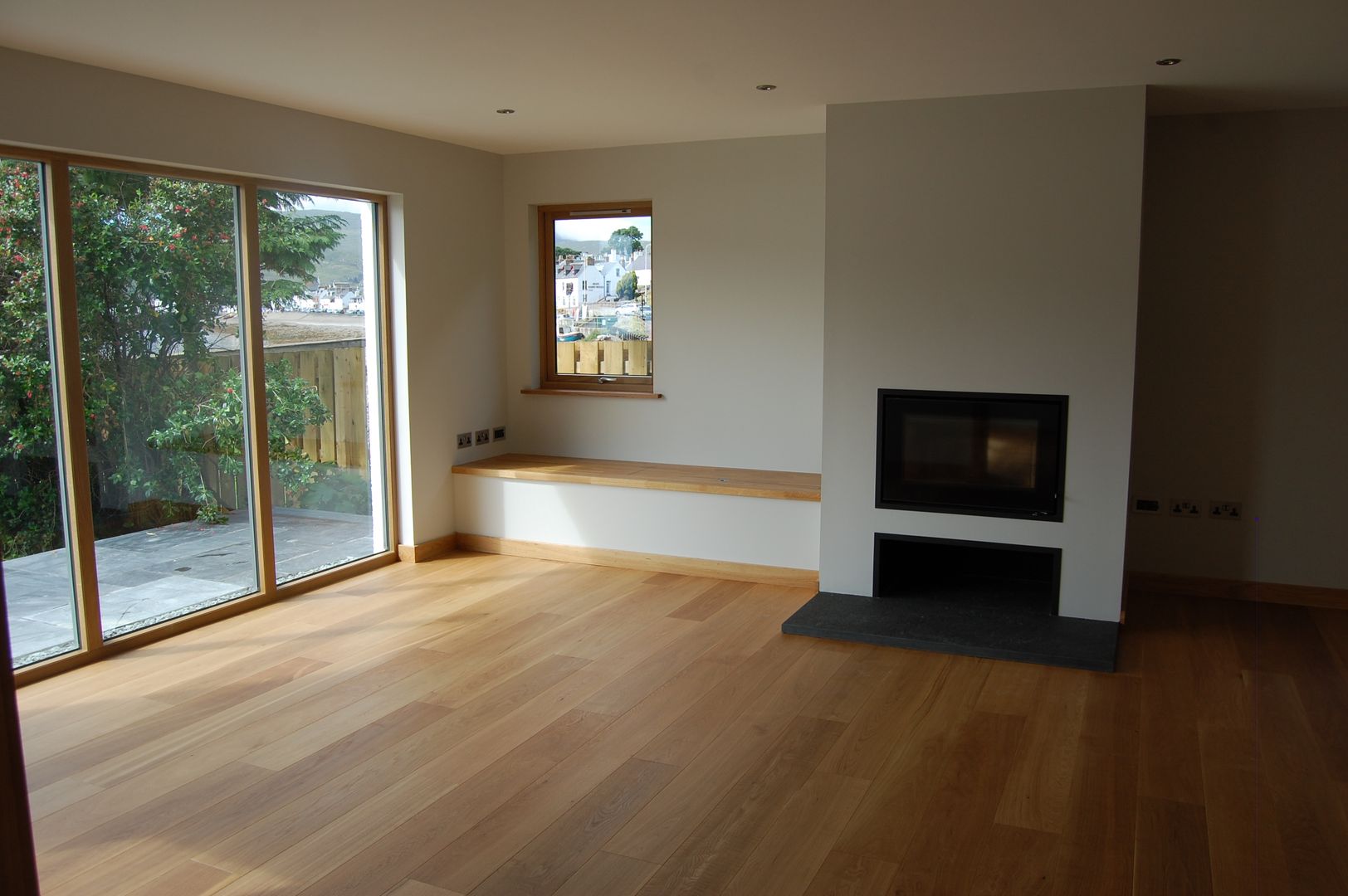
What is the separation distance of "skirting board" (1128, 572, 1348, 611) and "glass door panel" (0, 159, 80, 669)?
4.96m

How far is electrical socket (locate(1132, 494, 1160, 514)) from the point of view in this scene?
5207 mm

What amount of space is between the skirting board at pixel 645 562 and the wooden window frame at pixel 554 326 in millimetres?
996

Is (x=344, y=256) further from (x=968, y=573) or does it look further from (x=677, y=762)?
(x=968, y=573)

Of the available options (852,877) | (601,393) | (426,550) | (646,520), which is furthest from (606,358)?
(852,877)

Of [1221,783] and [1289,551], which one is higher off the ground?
[1289,551]

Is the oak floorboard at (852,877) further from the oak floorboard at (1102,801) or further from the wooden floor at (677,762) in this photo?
the oak floorboard at (1102,801)

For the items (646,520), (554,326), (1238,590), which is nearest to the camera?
(1238,590)

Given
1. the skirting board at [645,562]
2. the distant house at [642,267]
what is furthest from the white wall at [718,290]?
the skirting board at [645,562]

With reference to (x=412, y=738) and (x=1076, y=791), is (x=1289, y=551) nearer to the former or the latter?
(x=1076, y=791)

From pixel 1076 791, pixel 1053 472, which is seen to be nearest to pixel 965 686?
pixel 1076 791

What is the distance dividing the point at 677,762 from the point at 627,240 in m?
3.67

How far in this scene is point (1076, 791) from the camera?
122 inches

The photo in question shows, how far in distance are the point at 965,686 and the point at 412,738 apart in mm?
2066

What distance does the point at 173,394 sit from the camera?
14.8 feet
